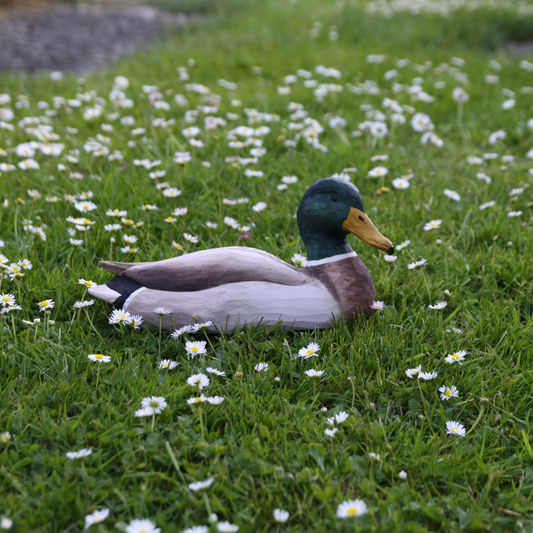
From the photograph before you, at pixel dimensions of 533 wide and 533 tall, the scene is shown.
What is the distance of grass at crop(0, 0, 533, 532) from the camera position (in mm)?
1825

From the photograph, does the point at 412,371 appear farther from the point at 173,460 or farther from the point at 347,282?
the point at 173,460

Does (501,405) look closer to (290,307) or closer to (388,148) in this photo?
(290,307)

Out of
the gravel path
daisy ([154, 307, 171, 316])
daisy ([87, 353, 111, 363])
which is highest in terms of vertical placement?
the gravel path

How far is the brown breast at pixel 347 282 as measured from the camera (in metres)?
2.42

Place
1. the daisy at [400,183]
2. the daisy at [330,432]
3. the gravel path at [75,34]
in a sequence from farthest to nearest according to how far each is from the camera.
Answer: the gravel path at [75,34], the daisy at [400,183], the daisy at [330,432]

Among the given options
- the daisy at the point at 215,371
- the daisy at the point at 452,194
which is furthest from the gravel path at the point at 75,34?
the daisy at the point at 215,371

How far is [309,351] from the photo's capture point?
234 cm

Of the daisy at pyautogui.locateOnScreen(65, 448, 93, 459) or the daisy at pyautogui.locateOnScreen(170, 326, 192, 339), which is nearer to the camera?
the daisy at pyautogui.locateOnScreen(65, 448, 93, 459)

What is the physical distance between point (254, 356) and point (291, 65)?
4399 mm

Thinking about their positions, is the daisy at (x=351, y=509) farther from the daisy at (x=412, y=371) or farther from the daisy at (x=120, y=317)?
the daisy at (x=120, y=317)

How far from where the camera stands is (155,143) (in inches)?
163

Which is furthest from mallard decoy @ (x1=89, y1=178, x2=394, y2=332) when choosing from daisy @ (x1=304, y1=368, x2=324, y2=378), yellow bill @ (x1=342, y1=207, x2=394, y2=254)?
daisy @ (x1=304, y1=368, x2=324, y2=378)

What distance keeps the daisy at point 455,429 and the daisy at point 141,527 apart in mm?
Answer: 978

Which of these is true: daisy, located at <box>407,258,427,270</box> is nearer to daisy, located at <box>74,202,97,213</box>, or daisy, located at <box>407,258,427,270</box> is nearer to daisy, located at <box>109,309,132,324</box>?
daisy, located at <box>109,309,132,324</box>
